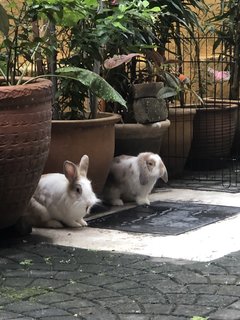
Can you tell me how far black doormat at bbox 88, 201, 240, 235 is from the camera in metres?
5.64

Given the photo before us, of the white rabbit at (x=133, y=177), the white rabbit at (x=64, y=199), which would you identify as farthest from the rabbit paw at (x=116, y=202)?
the white rabbit at (x=64, y=199)

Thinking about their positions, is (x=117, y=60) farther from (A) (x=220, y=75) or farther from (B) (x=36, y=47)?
(A) (x=220, y=75)

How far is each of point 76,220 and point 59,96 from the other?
1222mm

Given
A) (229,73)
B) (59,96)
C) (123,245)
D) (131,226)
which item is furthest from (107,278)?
(229,73)

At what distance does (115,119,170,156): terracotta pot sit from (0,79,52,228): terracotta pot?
177 cm

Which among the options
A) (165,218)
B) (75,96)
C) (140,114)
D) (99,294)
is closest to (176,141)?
(140,114)

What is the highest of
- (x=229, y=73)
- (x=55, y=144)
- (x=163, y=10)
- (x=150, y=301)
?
(x=163, y=10)

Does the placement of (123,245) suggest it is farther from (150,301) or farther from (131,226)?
(150,301)

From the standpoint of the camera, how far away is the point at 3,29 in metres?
4.99

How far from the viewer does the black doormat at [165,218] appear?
564 cm

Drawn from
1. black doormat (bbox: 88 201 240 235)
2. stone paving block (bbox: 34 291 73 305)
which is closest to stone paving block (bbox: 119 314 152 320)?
stone paving block (bbox: 34 291 73 305)

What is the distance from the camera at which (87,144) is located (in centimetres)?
615

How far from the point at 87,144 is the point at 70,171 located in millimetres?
603

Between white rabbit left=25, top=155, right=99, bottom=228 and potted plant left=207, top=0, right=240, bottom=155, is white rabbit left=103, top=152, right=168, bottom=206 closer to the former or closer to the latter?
white rabbit left=25, top=155, right=99, bottom=228
